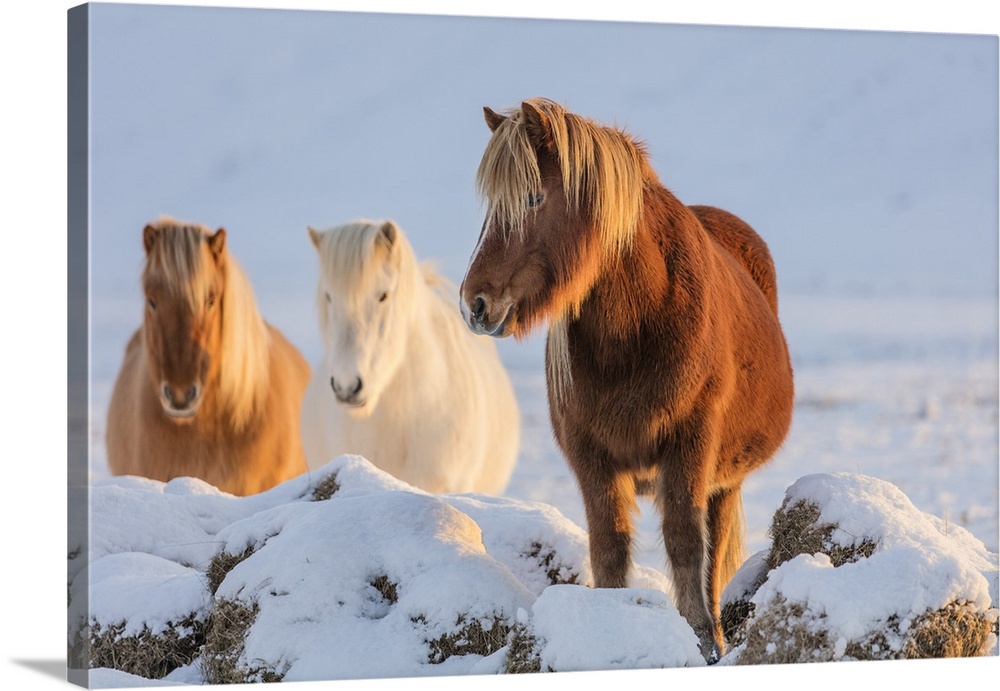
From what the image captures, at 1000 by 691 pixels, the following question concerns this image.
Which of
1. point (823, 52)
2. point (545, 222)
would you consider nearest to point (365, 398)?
point (545, 222)

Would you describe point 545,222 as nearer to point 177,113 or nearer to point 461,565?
point 461,565

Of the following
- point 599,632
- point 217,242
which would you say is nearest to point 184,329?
point 217,242

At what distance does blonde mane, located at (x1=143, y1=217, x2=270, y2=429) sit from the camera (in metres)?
5.79

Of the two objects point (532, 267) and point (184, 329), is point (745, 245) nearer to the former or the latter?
point (532, 267)

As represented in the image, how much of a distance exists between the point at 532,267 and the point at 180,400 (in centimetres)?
205

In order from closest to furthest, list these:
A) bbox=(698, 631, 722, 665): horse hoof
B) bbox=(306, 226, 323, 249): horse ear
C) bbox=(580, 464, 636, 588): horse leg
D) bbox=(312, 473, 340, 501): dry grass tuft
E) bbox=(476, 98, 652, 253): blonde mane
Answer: bbox=(476, 98, 652, 253): blonde mane < bbox=(580, 464, 636, 588): horse leg < bbox=(698, 631, 722, 665): horse hoof < bbox=(312, 473, 340, 501): dry grass tuft < bbox=(306, 226, 323, 249): horse ear

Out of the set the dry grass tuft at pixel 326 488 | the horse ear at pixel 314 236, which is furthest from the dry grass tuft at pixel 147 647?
the horse ear at pixel 314 236

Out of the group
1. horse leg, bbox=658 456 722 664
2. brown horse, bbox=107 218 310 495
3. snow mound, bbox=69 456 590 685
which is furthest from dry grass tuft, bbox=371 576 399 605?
brown horse, bbox=107 218 310 495

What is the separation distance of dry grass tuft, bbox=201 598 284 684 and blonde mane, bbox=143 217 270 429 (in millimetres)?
1308

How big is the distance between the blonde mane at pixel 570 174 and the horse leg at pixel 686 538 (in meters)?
0.88

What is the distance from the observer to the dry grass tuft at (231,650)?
200 inches

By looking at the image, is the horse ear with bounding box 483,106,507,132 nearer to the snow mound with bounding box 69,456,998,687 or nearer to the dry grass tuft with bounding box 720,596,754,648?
the snow mound with bounding box 69,456,998,687

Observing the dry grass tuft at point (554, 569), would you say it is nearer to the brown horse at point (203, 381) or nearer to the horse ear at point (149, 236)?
the brown horse at point (203, 381)

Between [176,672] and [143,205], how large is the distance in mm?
1808
